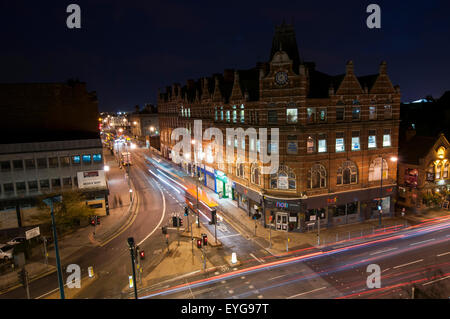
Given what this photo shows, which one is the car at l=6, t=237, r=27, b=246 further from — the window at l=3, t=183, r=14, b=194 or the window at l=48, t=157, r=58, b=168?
the window at l=48, t=157, r=58, b=168

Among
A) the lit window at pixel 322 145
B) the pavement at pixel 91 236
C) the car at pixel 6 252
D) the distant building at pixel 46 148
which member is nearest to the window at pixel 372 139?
the lit window at pixel 322 145

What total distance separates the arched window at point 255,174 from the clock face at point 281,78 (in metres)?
10.4

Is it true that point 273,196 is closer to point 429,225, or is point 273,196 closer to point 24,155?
point 429,225

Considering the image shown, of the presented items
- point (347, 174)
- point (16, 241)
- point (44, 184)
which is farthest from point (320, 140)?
point (44, 184)

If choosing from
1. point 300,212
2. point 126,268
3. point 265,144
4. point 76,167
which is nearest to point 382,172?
point 300,212

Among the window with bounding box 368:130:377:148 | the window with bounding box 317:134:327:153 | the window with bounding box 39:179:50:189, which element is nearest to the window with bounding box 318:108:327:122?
the window with bounding box 317:134:327:153

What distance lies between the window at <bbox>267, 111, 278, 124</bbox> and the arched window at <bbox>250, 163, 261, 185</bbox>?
6116 millimetres

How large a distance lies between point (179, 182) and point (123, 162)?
2803 centimetres

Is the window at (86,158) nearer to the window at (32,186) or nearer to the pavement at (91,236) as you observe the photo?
the window at (32,186)

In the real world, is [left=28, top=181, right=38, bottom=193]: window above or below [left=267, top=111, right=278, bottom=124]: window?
below

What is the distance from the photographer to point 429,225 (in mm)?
34156

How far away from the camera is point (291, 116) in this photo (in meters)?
33.0

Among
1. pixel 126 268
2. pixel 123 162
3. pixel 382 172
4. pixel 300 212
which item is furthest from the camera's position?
pixel 123 162

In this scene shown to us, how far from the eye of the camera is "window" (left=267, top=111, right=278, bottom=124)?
111 feet
